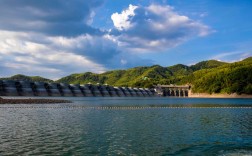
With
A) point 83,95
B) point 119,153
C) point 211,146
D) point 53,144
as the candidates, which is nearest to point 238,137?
point 211,146

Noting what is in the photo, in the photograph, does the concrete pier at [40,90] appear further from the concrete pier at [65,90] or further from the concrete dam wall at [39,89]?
the concrete pier at [65,90]

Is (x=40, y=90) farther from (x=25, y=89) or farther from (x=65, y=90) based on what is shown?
(x=65, y=90)

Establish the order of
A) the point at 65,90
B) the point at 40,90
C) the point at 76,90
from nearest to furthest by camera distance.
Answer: the point at 40,90, the point at 65,90, the point at 76,90

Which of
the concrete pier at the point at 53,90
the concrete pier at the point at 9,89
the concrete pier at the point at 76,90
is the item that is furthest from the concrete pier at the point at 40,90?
the concrete pier at the point at 76,90

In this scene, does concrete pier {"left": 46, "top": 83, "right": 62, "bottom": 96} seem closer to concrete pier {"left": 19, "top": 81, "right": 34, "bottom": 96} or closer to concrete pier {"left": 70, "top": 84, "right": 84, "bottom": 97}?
concrete pier {"left": 70, "top": 84, "right": 84, "bottom": 97}

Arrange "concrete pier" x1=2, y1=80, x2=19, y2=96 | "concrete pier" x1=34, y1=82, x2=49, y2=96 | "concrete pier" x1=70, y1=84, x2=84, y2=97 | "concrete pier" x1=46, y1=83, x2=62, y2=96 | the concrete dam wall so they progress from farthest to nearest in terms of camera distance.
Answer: "concrete pier" x1=70, y1=84, x2=84, y2=97
"concrete pier" x1=46, y1=83, x2=62, y2=96
"concrete pier" x1=34, y1=82, x2=49, y2=96
the concrete dam wall
"concrete pier" x1=2, y1=80, x2=19, y2=96

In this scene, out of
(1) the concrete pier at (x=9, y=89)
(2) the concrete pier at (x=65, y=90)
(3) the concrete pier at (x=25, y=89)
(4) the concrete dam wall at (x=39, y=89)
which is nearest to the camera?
(1) the concrete pier at (x=9, y=89)

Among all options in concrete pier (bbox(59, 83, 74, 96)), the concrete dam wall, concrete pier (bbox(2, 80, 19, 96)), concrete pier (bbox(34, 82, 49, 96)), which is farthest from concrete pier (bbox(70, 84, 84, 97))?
concrete pier (bbox(2, 80, 19, 96))

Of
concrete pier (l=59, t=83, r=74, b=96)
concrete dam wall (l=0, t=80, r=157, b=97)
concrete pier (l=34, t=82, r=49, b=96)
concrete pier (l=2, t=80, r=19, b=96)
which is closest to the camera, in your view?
concrete pier (l=2, t=80, r=19, b=96)

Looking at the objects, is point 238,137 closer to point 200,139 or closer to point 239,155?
point 200,139

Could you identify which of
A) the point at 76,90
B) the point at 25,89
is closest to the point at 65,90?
the point at 76,90

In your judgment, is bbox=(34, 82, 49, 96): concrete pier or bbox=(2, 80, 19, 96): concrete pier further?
bbox=(34, 82, 49, 96): concrete pier

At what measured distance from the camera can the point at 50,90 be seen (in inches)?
6757

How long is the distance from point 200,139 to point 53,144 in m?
13.1
